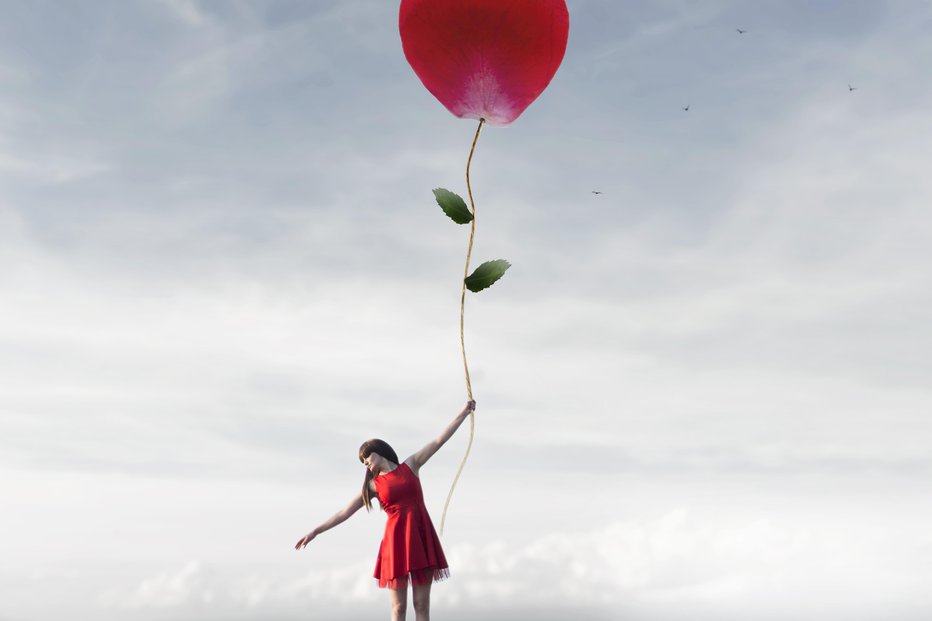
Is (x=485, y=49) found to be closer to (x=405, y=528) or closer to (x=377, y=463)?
(x=377, y=463)

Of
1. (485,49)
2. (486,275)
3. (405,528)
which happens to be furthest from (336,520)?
(485,49)

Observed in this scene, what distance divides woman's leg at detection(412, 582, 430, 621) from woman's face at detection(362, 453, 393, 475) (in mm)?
1281

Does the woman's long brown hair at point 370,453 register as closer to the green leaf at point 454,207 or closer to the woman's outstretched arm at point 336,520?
the woman's outstretched arm at point 336,520

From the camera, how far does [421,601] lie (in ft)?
42.2

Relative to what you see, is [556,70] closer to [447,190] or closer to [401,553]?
[447,190]

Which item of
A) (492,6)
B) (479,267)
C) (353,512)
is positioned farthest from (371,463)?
(492,6)

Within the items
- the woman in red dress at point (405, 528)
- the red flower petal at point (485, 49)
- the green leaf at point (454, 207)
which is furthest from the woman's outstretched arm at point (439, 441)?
the red flower petal at point (485, 49)

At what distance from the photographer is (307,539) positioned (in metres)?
13.3

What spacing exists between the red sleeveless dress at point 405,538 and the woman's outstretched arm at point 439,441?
13 cm

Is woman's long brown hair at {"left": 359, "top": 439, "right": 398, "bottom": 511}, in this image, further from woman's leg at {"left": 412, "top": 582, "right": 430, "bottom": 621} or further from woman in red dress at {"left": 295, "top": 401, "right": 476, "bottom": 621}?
woman's leg at {"left": 412, "top": 582, "right": 430, "bottom": 621}

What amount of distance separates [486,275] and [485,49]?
230 cm

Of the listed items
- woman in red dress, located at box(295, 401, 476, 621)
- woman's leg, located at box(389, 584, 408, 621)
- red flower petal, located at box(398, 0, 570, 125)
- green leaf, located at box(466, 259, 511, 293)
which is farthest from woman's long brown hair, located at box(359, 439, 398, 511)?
red flower petal, located at box(398, 0, 570, 125)

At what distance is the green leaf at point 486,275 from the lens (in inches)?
493

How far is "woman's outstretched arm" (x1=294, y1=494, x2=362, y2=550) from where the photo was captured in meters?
13.3
